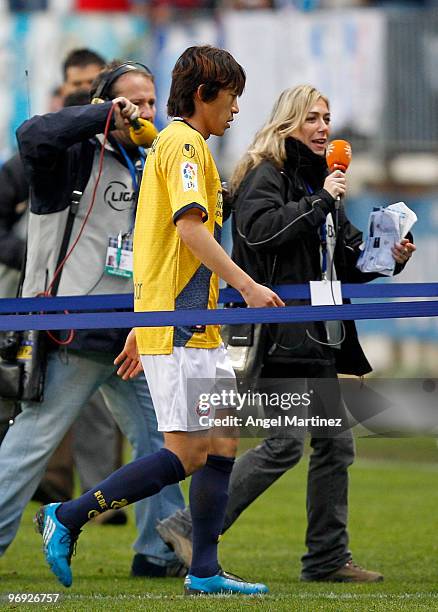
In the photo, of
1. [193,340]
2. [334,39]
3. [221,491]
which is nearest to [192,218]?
[193,340]

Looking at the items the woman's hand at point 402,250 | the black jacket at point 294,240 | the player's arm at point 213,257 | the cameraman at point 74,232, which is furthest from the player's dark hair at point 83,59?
the player's arm at point 213,257

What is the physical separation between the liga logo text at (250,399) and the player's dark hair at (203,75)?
100 centimetres

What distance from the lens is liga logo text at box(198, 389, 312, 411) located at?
542 cm

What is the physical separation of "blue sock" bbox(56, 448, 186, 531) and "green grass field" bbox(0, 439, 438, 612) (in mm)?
326

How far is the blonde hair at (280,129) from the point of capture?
20.7ft

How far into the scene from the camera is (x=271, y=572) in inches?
265

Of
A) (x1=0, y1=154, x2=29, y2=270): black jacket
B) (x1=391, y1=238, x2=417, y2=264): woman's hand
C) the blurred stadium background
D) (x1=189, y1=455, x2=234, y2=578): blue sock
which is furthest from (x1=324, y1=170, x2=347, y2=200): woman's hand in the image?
the blurred stadium background

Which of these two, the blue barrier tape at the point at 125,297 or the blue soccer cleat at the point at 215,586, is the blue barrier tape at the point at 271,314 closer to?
the blue barrier tape at the point at 125,297

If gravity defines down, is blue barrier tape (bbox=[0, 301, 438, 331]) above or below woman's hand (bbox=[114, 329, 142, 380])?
above

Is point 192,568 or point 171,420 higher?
point 171,420

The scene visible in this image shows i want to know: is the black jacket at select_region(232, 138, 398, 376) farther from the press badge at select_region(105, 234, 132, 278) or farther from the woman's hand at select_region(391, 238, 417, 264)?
the press badge at select_region(105, 234, 132, 278)

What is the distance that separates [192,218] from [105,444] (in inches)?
158

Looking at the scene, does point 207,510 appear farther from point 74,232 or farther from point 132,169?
point 132,169

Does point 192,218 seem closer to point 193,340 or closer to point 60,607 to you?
point 193,340
